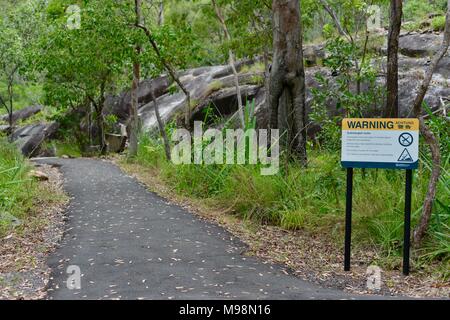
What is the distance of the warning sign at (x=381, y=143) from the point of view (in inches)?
205

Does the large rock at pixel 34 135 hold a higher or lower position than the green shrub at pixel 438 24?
lower

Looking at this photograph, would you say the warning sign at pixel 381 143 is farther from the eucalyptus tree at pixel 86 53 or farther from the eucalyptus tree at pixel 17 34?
the eucalyptus tree at pixel 17 34

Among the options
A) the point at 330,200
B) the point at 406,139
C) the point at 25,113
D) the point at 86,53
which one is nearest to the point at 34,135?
the point at 25,113

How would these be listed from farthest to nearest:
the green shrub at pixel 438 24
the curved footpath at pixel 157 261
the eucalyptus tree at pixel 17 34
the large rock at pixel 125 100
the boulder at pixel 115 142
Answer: the large rock at pixel 125 100 < the eucalyptus tree at pixel 17 34 < the boulder at pixel 115 142 < the green shrub at pixel 438 24 < the curved footpath at pixel 157 261

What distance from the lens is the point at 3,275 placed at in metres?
5.45

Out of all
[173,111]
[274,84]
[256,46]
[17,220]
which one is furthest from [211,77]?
[17,220]

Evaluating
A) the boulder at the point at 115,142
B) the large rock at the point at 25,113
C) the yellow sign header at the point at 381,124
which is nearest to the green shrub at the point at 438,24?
the yellow sign header at the point at 381,124

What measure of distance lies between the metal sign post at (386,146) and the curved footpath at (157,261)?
1233 mm

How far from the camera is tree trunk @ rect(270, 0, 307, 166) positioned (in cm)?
876

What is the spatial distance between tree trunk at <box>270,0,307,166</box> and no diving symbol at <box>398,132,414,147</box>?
3.43 meters

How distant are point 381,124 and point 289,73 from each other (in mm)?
3646

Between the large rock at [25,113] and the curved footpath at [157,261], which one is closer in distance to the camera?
the curved footpath at [157,261]

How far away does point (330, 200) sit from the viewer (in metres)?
7.39

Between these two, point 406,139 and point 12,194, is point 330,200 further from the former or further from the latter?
point 12,194
